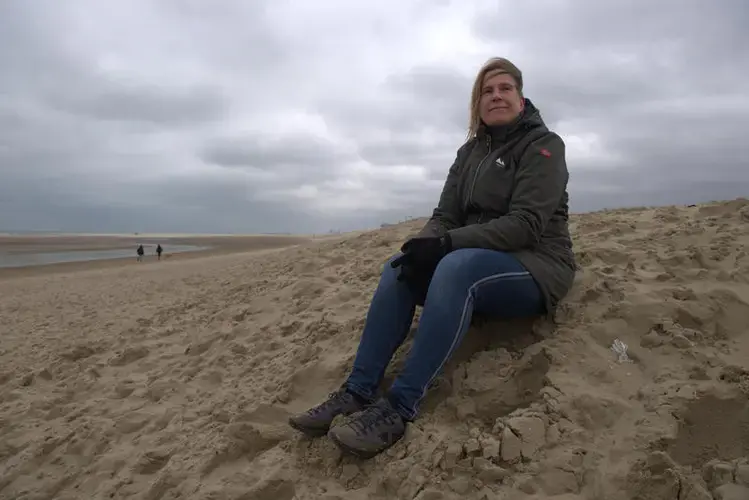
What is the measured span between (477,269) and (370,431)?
894 millimetres

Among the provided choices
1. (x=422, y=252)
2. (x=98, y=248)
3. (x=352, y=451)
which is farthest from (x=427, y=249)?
(x=98, y=248)

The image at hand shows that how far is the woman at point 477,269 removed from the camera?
224 cm

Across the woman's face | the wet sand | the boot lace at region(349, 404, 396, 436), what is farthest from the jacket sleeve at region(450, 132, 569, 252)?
the wet sand

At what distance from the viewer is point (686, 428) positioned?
75.7 inches

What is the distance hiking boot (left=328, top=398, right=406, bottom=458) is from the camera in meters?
2.08

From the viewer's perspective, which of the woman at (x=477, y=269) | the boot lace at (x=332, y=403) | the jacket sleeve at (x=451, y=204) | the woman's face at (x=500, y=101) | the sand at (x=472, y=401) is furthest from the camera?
the jacket sleeve at (x=451, y=204)

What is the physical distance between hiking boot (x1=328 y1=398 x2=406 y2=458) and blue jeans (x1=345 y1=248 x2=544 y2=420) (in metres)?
0.07

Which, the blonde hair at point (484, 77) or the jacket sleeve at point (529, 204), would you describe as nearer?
the jacket sleeve at point (529, 204)

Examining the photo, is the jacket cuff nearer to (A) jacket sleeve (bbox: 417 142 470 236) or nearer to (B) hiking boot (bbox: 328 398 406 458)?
(A) jacket sleeve (bbox: 417 142 470 236)

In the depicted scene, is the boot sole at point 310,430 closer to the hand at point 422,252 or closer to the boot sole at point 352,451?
the boot sole at point 352,451

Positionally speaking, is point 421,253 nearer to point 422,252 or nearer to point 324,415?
point 422,252

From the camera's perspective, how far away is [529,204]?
2.47 metres

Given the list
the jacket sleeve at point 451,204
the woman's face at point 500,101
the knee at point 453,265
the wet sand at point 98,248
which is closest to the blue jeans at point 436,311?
the knee at point 453,265

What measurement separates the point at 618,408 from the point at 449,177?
1716 mm
